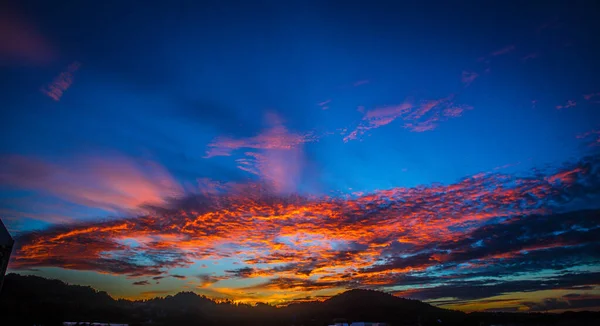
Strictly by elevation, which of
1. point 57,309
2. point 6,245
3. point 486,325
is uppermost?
point 6,245

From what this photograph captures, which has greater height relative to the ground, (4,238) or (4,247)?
(4,238)

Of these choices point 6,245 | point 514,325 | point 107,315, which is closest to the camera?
point 6,245

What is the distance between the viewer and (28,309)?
7269 inches

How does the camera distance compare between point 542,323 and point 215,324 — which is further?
point 215,324

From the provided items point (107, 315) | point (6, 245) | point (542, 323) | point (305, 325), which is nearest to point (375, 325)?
point (305, 325)

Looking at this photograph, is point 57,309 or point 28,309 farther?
point 57,309

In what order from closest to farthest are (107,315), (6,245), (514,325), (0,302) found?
(6,245), (514,325), (0,302), (107,315)

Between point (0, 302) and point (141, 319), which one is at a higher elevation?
point (0, 302)

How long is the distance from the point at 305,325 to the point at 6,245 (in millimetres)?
203308

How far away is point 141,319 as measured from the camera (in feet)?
635

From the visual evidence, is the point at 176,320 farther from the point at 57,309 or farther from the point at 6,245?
the point at 6,245

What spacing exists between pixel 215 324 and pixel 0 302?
429 feet

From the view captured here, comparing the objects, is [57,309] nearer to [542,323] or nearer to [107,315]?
[107,315]

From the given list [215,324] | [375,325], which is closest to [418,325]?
[375,325]
